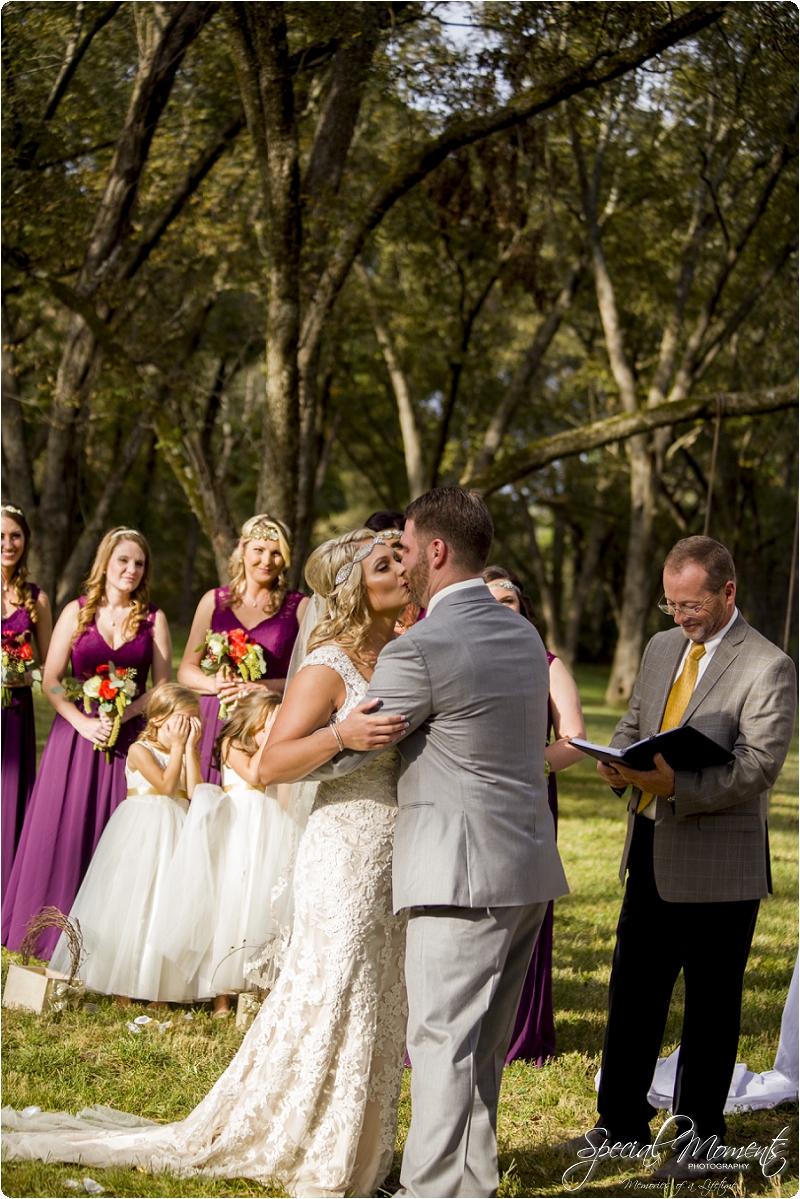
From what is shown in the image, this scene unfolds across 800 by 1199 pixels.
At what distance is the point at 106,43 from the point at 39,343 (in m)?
12.7

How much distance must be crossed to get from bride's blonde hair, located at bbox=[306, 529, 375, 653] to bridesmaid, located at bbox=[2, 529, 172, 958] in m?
3.17

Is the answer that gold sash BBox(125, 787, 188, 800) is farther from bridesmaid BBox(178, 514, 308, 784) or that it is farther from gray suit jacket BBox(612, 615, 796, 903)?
gray suit jacket BBox(612, 615, 796, 903)

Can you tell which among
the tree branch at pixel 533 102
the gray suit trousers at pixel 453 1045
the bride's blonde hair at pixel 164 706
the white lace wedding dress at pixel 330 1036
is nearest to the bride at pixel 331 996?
the white lace wedding dress at pixel 330 1036

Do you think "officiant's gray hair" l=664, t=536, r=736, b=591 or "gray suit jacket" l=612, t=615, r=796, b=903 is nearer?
"gray suit jacket" l=612, t=615, r=796, b=903

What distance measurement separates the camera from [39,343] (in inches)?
1053

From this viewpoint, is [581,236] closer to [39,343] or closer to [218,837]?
[39,343]

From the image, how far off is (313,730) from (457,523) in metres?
0.90

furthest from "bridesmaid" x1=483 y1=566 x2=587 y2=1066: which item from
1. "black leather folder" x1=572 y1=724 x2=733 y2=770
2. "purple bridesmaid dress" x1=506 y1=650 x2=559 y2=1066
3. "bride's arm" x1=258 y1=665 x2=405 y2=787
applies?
"bride's arm" x1=258 y1=665 x2=405 y2=787

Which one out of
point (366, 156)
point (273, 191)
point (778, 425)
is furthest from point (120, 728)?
point (778, 425)

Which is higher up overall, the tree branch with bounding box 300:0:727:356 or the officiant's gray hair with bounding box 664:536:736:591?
the tree branch with bounding box 300:0:727:356

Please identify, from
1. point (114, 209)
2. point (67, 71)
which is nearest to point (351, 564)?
point (114, 209)

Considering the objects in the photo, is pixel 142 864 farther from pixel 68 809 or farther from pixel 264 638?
pixel 264 638

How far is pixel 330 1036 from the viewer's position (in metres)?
4.04

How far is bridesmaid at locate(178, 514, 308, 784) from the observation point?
718 centimetres
